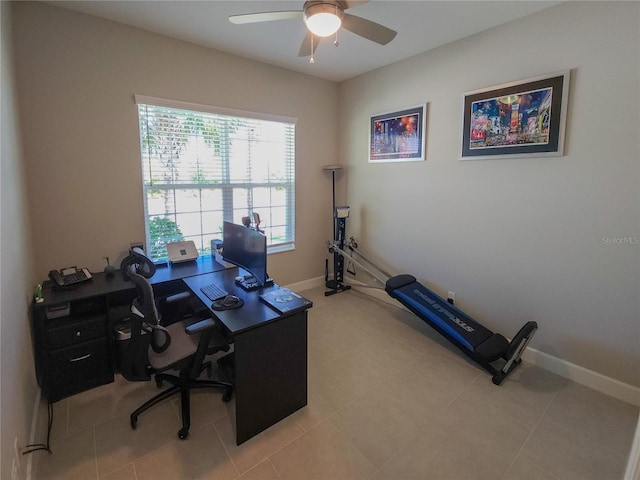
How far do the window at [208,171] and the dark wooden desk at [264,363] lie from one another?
4.36ft

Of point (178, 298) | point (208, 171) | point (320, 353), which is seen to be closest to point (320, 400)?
point (320, 353)

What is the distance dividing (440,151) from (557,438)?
240 centimetres

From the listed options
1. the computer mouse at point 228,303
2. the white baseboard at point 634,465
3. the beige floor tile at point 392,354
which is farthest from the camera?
the beige floor tile at point 392,354

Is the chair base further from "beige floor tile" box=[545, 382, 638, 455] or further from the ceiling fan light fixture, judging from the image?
the ceiling fan light fixture

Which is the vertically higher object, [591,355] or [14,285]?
[14,285]

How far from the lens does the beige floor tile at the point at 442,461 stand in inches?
63.9

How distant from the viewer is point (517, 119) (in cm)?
248

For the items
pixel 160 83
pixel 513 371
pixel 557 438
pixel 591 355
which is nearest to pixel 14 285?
pixel 160 83

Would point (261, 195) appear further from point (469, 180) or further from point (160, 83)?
point (469, 180)

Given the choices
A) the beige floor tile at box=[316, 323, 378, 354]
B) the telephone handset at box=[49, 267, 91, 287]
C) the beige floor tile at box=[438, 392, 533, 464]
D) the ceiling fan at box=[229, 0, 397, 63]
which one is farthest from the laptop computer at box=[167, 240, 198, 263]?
the beige floor tile at box=[438, 392, 533, 464]

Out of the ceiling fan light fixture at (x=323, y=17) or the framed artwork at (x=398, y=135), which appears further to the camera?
the framed artwork at (x=398, y=135)

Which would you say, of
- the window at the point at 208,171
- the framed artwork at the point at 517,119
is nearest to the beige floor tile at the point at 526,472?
the framed artwork at the point at 517,119

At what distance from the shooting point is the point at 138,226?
282cm

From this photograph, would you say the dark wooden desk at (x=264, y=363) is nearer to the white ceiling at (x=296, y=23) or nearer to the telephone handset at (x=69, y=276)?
the telephone handset at (x=69, y=276)
